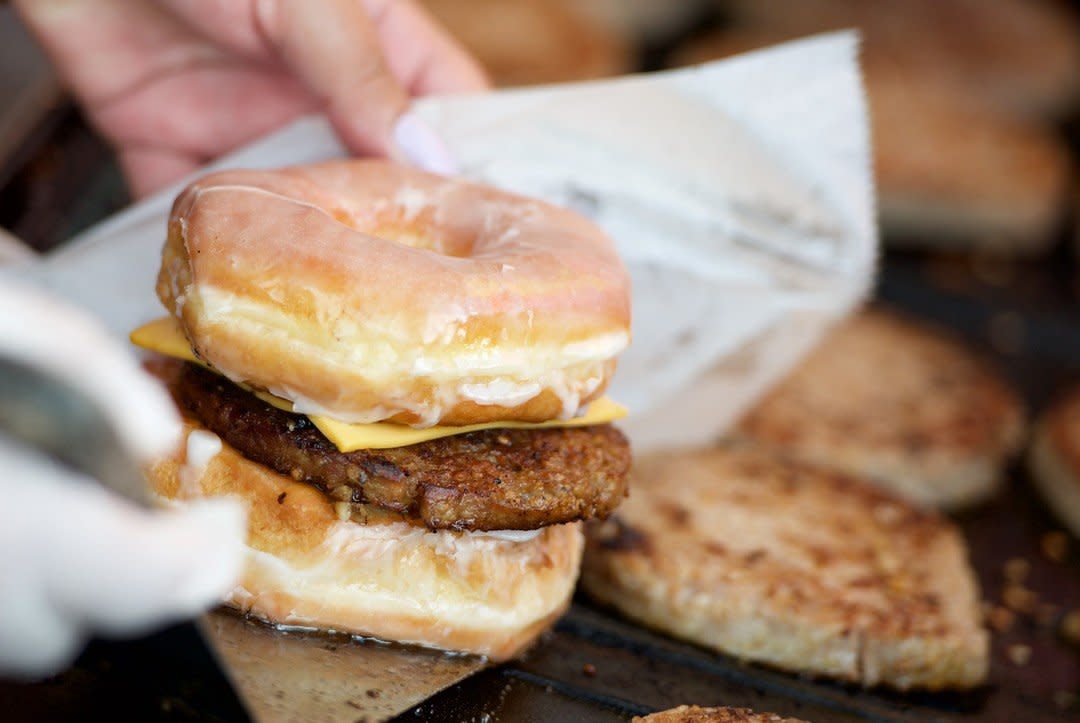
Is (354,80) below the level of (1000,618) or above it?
above

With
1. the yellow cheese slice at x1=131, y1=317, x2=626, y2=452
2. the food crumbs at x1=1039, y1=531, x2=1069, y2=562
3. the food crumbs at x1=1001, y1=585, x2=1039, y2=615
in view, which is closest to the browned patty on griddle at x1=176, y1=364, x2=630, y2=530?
the yellow cheese slice at x1=131, y1=317, x2=626, y2=452

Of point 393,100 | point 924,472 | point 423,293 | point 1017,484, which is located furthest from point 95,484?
point 1017,484

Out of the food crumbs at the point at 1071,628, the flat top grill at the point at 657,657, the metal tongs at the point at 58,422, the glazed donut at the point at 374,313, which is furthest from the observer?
the food crumbs at the point at 1071,628

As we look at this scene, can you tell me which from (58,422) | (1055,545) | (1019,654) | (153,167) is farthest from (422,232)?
(1055,545)

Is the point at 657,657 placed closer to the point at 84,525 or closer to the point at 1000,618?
the point at 1000,618

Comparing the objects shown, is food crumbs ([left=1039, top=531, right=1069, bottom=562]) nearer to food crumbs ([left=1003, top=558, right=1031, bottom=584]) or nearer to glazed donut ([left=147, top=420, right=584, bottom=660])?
food crumbs ([left=1003, top=558, right=1031, bottom=584])

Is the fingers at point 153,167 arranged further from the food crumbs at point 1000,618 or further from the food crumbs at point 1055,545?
the food crumbs at point 1055,545

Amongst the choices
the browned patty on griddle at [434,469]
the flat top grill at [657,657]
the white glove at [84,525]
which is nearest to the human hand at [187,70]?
the flat top grill at [657,657]
